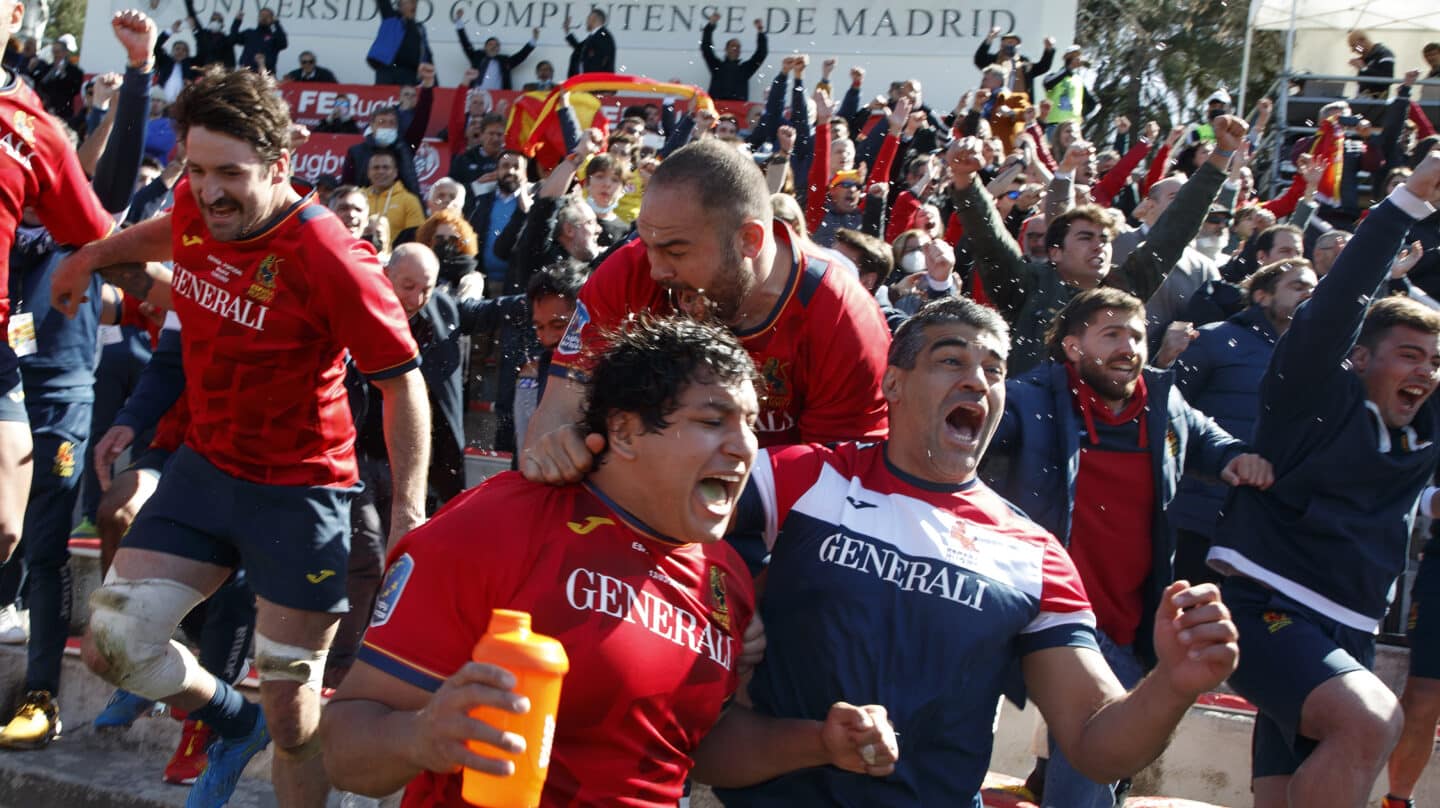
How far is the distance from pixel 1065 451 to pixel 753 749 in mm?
2047

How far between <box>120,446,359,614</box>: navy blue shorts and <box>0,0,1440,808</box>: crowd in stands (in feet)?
0.08

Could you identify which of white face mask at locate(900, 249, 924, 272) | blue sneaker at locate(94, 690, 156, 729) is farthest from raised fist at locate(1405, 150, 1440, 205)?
blue sneaker at locate(94, 690, 156, 729)

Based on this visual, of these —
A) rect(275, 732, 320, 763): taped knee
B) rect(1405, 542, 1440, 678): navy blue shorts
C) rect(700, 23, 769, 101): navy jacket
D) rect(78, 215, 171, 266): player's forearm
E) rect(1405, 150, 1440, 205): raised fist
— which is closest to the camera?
rect(1405, 150, 1440, 205): raised fist

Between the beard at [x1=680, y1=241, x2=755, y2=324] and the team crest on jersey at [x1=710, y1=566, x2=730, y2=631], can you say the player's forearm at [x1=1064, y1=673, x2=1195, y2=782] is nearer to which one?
the team crest on jersey at [x1=710, y1=566, x2=730, y2=631]


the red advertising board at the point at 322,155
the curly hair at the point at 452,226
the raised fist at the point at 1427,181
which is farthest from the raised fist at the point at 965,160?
the red advertising board at the point at 322,155

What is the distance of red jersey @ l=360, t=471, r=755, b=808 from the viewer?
2.60m

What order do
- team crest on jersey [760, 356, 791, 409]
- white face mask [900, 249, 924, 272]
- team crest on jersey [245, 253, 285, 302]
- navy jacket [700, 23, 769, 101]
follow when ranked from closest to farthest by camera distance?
1. team crest on jersey [760, 356, 791, 409]
2. team crest on jersey [245, 253, 285, 302]
3. white face mask [900, 249, 924, 272]
4. navy jacket [700, 23, 769, 101]

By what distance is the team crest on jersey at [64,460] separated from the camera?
19.5 feet

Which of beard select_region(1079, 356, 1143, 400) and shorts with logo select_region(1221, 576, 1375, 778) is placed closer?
shorts with logo select_region(1221, 576, 1375, 778)

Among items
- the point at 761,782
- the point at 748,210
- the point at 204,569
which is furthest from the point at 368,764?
the point at 204,569

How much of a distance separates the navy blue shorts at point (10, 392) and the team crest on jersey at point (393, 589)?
283 cm

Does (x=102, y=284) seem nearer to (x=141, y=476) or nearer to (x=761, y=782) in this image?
(x=141, y=476)

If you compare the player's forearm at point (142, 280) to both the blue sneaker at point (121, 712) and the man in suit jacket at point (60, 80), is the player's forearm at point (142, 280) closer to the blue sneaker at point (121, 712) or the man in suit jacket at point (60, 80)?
the blue sneaker at point (121, 712)

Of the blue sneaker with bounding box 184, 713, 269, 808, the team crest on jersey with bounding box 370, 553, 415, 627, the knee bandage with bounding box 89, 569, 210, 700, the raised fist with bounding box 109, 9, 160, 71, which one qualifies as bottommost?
the blue sneaker with bounding box 184, 713, 269, 808
